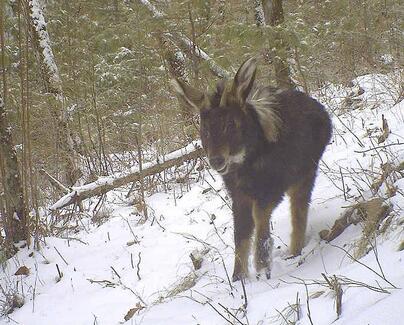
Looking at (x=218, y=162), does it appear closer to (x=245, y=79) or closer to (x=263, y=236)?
(x=245, y=79)

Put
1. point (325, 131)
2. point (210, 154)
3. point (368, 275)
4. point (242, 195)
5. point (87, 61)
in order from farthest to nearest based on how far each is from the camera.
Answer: point (87, 61)
point (325, 131)
point (242, 195)
point (210, 154)
point (368, 275)

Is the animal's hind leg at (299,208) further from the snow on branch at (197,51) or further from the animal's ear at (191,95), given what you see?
the snow on branch at (197,51)

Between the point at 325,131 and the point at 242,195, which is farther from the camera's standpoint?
the point at 325,131

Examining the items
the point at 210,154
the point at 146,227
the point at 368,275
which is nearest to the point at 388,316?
the point at 368,275

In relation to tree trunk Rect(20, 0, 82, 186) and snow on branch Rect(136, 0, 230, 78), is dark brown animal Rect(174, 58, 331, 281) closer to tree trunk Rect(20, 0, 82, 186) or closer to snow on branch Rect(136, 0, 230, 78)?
snow on branch Rect(136, 0, 230, 78)

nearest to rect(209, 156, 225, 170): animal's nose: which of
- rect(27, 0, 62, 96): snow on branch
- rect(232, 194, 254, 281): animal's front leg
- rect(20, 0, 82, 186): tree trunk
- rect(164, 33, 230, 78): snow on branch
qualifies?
rect(232, 194, 254, 281): animal's front leg

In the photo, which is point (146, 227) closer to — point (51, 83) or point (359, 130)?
point (359, 130)

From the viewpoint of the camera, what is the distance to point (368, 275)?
2.50m

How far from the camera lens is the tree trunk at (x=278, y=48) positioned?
25.9 feet

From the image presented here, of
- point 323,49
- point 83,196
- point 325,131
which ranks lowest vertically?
point 83,196

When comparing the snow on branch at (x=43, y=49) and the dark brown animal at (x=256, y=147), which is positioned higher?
the snow on branch at (x=43, y=49)

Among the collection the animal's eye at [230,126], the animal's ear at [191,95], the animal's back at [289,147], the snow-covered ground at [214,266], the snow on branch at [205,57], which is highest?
the snow on branch at [205,57]

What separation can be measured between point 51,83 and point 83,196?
4.20 meters

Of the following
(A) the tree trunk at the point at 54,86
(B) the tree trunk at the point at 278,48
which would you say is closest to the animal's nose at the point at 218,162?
(B) the tree trunk at the point at 278,48
